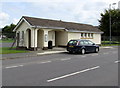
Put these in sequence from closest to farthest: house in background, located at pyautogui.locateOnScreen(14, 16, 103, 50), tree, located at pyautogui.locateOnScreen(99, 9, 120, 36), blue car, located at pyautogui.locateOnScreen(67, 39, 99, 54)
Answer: blue car, located at pyautogui.locateOnScreen(67, 39, 99, 54), house in background, located at pyautogui.locateOnScreen(14, 16, 103, 50), tree, located at pyautogui.locateOnScreen(99, 9, 120, 36)

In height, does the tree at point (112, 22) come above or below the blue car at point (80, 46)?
above

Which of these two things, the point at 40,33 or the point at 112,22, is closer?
the point at 40,33

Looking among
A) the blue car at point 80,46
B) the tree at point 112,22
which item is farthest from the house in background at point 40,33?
the tree at point 112,22

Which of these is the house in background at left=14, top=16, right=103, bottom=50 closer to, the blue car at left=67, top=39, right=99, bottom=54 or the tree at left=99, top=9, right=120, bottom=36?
the blue car at left=67, top=39, right=99, bottom=54

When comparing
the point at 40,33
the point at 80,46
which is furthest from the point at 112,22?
the point at 80,46

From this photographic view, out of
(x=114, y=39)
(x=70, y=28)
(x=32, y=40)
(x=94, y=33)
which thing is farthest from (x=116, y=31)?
(x=32, y=40)

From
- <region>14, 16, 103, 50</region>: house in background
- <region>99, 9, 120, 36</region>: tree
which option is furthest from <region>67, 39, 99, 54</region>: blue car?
<region>99, 9, 120, 36</region>: tree

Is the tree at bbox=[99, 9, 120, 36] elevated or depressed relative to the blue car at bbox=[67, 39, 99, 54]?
elevated

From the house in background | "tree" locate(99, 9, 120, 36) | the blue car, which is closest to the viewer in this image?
A: the blue car

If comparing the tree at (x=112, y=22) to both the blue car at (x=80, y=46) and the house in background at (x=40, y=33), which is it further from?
the blue car at (x=80, y=46)

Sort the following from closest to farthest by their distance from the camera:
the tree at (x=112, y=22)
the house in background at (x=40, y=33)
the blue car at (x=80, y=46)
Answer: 1. the blue car at (x=80, y=46)
2. the house in background at (x=40, y=33)
3. the tree at (x=112, y=22)

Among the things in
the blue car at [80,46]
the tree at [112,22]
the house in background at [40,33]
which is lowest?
the blue car at [80,46]

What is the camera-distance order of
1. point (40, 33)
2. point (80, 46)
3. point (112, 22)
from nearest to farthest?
point (80, 46)
point (40, 33)
point (112, 22)

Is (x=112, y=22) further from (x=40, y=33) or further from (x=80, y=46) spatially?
(x=80, y=46)
